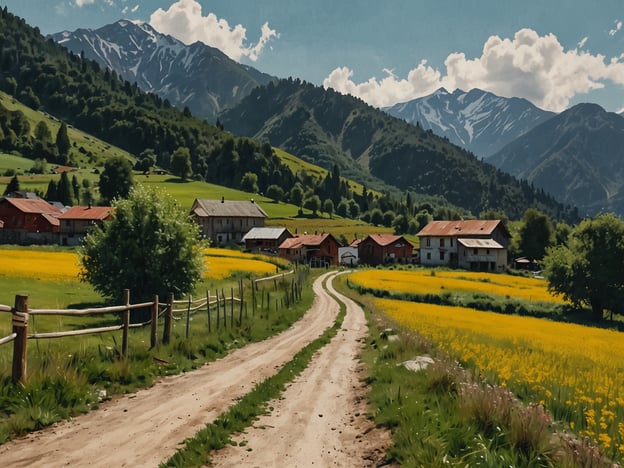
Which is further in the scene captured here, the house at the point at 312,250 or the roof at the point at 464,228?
the roof at the point at 464,228

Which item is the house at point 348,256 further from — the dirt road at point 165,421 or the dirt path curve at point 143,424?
the dirt path curve at point 143,424

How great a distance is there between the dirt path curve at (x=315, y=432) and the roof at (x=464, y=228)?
10732cm

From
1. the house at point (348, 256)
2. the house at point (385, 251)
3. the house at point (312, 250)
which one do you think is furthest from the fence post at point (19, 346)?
the house at point (385, 251)

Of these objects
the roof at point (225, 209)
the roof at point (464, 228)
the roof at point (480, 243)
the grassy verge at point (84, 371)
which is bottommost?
the grassy verge at point (84, 371)

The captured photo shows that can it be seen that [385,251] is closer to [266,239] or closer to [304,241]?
[304,241]

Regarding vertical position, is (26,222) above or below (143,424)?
above

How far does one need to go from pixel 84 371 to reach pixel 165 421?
385 centimetres

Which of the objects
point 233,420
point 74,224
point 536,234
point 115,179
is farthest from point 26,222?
point 536,234

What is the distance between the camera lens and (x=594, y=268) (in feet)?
188

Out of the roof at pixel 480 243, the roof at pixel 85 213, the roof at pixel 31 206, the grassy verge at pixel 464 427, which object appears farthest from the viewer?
the roof at pixel 480 243

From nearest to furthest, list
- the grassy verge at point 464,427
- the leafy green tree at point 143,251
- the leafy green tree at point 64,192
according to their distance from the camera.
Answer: the grassy verge at point 464,427 < the leafy green tree at point 143,251 < the leafy green tree at point 64,192

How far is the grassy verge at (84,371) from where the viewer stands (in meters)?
11.0

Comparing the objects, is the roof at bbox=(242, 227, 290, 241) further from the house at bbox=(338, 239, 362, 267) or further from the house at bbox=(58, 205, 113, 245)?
the house at bbox=(58, 205, 113, 245)

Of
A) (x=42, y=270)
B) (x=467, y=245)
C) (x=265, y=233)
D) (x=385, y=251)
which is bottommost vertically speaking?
(x=42, y=270)
